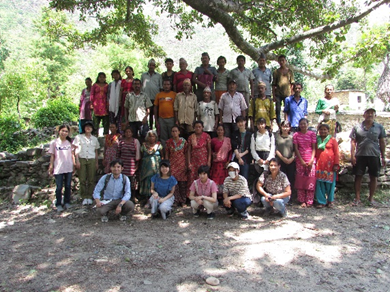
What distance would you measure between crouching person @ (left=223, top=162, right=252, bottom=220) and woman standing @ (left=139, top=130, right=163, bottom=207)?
4.92 feet

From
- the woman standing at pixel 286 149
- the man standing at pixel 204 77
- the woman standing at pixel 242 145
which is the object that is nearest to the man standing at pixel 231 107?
the woman standing at pixel 242 145

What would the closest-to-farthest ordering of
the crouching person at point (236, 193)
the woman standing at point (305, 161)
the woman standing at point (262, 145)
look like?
1. the crouching person at point (236, 193)
2. the woman standing at point (262, 145)
3. the woman standing at point (305, 161)

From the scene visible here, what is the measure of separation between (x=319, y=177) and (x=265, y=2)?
4.97m

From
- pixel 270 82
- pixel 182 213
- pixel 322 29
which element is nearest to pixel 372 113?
pixel 270 82

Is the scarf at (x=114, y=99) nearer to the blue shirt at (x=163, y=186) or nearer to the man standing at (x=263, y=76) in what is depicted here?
the blue shirt at (x=163, y=186)

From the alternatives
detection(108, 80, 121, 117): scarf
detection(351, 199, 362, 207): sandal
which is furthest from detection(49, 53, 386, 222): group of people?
detection(108, 80, 121, 117): scarf

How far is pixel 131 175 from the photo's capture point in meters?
5.88

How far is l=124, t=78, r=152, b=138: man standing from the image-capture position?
632 cm

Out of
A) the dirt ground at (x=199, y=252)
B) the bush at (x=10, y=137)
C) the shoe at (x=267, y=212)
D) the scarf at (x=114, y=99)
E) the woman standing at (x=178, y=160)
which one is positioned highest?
the scarf at (x=114, y=99)

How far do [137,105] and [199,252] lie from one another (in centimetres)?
357

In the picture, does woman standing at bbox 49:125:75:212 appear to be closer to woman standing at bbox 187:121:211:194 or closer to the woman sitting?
the woman sitting

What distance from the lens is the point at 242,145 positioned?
576cm

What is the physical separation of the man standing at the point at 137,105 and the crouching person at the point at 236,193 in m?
2.34

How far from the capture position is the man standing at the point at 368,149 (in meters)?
5.68
